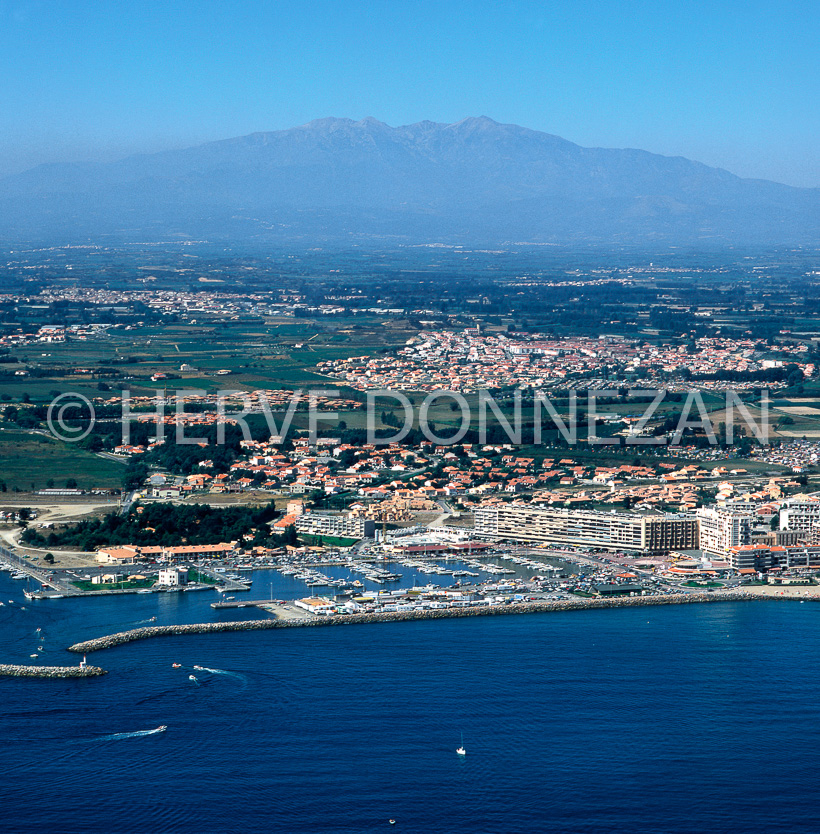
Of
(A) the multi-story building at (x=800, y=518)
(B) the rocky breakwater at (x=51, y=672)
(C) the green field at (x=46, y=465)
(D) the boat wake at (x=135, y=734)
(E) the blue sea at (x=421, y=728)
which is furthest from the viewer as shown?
(C) the green field at (x=46, y=465)

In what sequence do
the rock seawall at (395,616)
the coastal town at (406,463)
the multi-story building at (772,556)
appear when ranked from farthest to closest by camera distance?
the multi-story building at (772,556)
the coastal town at (406,463)
the rock seawall at (395,616)

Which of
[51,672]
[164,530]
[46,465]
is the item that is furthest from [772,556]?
[46,465]

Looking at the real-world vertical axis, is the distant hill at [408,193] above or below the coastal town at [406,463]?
above

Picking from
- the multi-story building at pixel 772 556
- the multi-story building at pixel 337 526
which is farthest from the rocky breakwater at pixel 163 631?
the multi-story building at pixel 772 556

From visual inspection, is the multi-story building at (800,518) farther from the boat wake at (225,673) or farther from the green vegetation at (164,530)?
the boat wake at (225,673)

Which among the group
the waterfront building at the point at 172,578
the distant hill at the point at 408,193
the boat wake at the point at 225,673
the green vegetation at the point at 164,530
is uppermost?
the distant hill at the point at 408,193

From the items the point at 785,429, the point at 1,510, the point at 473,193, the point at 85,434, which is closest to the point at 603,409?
the point at 785,429
